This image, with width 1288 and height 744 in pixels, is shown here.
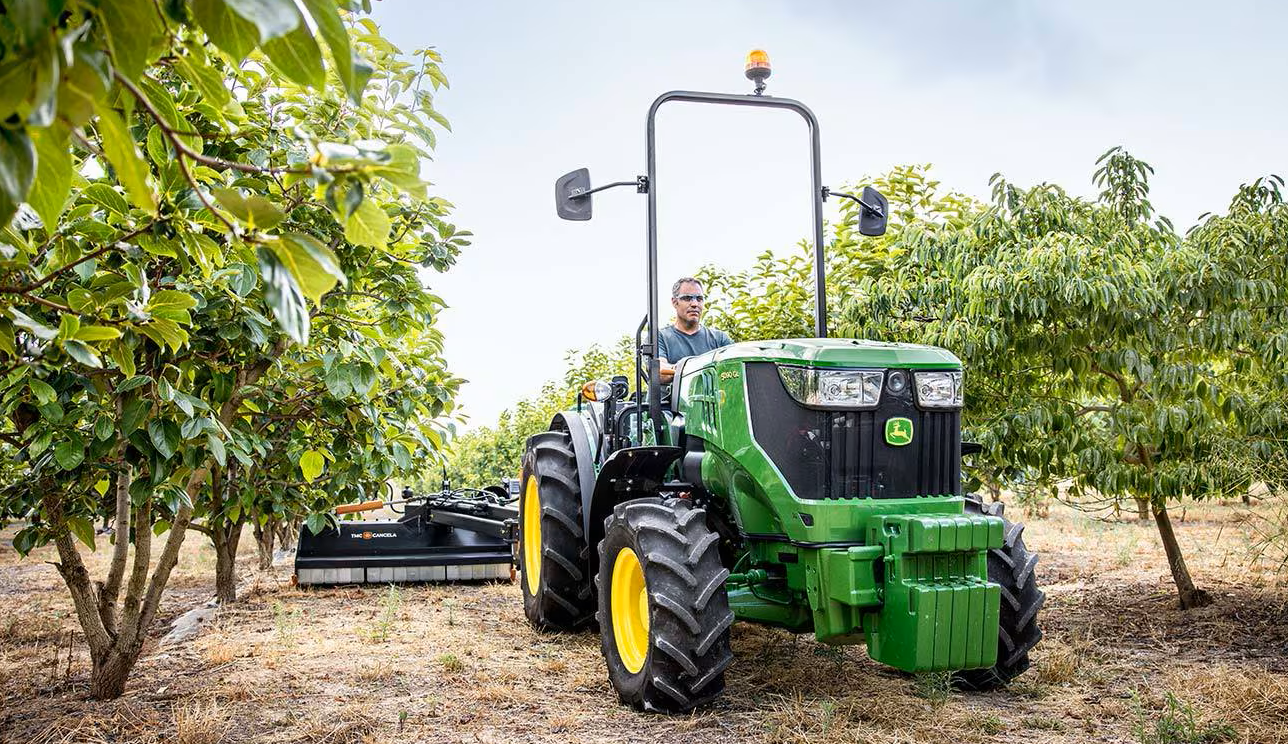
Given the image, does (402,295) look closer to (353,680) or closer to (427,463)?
(353,680)

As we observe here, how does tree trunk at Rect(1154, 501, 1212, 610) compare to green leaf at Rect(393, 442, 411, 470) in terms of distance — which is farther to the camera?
tree trunk at Rect(1154, 501, 1212, 610)

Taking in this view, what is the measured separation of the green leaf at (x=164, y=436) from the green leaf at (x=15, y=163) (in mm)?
2324

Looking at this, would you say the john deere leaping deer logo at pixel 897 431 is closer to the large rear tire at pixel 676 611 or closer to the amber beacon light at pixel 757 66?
the large rear tire at pixel 676 611

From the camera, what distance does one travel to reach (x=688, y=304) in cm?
590

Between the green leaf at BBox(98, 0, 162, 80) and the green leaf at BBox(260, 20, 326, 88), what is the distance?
112 millimetres

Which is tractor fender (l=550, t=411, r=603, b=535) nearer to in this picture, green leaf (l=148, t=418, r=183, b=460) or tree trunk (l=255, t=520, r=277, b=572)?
green leaf (l=148, t=418, r=183, b=460)

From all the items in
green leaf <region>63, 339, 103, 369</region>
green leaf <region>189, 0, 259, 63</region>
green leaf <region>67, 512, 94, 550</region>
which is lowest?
green leaf <region>67, 512, 94, 550</region>

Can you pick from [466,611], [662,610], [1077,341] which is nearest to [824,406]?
[662,610]

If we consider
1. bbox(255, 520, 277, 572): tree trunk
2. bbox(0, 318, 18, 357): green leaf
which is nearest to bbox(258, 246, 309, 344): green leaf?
bbox(0, 318, 18, 357): green leaf

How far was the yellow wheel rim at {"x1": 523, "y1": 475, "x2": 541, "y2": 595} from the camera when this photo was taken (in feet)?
21.9

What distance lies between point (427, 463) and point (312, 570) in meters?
1.34

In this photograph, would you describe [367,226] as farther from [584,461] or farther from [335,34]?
[584,461]

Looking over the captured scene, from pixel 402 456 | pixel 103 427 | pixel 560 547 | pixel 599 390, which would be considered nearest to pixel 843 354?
pixel 599 390

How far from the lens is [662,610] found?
13.4ft
